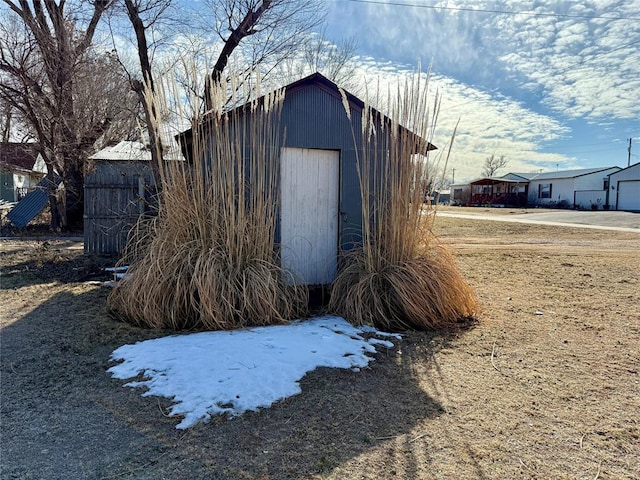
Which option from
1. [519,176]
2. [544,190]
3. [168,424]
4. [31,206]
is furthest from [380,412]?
[519,176]

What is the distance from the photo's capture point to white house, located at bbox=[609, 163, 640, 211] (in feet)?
86.6

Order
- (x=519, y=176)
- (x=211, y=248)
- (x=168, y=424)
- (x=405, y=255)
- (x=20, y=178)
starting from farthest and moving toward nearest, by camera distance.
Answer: (x=519, y=176) → (x=20, y=178) → (x=405, y=255) → (x=211, y=248) → (x=168, y=424)

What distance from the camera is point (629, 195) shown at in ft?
87.9

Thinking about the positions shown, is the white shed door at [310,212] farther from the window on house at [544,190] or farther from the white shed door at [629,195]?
the window on house at [544,190]

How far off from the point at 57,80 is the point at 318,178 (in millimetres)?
7485

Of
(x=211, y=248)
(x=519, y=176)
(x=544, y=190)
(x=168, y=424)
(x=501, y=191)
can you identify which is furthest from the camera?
(x=519, y=176)

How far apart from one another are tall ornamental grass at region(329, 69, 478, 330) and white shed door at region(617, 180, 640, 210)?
2949cm

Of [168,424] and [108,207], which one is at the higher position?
[108,207]

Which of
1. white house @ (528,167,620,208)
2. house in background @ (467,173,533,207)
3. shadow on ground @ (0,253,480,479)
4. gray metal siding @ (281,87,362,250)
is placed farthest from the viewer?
house in background @ (467,173,533,207)

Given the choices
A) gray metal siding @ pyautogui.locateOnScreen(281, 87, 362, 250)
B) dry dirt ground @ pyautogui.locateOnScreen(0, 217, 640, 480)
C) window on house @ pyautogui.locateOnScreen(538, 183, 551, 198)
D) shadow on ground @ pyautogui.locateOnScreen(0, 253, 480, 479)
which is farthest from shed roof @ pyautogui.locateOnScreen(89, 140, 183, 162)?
window on house @ pyautogui.locateOnScreen(538, 183, 551, 198)

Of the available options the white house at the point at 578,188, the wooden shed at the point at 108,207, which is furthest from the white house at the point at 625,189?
the wooden shed at the point at 108,207

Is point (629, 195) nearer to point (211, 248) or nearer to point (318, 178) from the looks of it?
point (318, 178)

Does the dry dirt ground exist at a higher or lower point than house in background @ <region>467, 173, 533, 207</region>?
lower

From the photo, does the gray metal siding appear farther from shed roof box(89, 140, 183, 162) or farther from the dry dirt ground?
shed roof box(89, 140, 183, 162)
